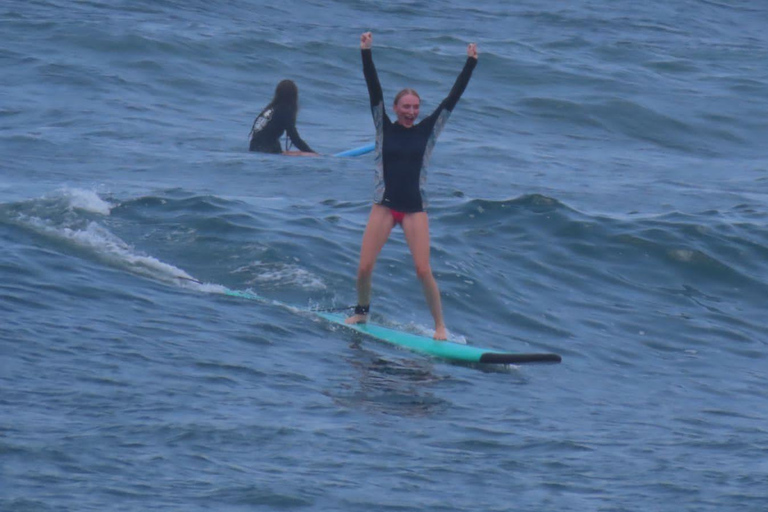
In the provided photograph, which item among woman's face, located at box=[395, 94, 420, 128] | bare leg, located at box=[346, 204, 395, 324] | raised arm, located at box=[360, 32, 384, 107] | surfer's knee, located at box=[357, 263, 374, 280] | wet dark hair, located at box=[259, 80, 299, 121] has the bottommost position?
surfer's knee, located at box=[357, 263, 374, 280]

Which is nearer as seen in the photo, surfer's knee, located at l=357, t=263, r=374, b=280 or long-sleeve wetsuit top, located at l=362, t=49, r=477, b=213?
long-sleeve wetsuit top, located at l=362, t=49, r=477, b=213

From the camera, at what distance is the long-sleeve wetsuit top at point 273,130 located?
16250 mm

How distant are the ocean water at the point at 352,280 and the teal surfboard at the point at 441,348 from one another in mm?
153

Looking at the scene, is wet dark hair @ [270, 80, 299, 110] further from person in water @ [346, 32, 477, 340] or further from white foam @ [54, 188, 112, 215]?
person in water @ [346, 32, 477, 340]

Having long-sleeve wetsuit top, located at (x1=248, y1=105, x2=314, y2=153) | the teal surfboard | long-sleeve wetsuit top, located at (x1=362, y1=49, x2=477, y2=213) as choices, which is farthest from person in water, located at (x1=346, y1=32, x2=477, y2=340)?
long-sleeve wetsuit top, located at (x1=248, y1=105, x2=314, y2=153)

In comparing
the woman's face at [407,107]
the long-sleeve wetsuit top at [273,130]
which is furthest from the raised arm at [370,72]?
the long-sleeve wetsuit top at [273,130]

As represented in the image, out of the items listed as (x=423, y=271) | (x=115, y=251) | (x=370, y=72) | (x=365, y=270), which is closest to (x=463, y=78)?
(x=370, y=72)

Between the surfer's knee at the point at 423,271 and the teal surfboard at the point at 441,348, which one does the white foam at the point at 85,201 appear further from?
the surfer's knee at the point at 423,271

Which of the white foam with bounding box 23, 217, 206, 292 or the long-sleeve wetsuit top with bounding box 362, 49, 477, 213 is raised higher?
the long-sleeve wetsuit top with bounding box 362, 49, 477, 213

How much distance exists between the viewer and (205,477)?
675cm

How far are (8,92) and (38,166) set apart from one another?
4889 millimetres

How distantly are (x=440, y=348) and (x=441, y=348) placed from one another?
0.4 inches

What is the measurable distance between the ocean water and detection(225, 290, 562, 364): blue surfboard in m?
0.15

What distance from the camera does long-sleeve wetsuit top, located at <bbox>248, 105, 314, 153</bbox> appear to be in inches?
640
